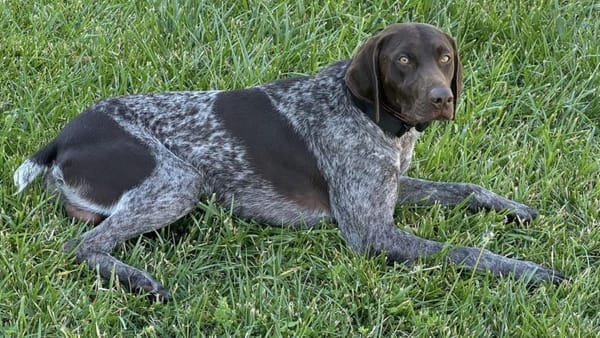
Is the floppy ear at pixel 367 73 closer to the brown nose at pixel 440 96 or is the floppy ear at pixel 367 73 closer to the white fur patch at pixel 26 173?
the brown nose at pixel 440 96

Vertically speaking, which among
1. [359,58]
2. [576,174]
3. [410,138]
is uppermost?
[359,58]

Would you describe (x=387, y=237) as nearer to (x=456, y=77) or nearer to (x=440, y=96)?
(x=440, y=96)

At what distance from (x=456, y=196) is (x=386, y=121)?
0.66 metres

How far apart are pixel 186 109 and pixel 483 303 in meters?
1.89

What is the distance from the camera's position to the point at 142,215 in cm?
488

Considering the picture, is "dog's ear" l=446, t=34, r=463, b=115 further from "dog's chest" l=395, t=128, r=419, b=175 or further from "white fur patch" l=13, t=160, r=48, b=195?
"white fur patch" l=13, t=160, r=48, b=195

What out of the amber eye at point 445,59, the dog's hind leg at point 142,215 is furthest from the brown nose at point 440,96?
the dog's hind leg at point 142,215

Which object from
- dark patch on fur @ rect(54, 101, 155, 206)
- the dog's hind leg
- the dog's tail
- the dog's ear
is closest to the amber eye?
the dog's ear

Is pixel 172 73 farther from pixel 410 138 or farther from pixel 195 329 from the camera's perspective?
pixel 195 329

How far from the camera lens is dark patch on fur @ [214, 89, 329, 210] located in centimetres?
512

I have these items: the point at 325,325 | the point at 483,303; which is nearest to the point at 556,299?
the point at 483,303

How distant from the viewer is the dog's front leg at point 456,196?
525 cm

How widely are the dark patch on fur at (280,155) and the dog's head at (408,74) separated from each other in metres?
0.44

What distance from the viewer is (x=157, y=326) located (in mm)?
4289
